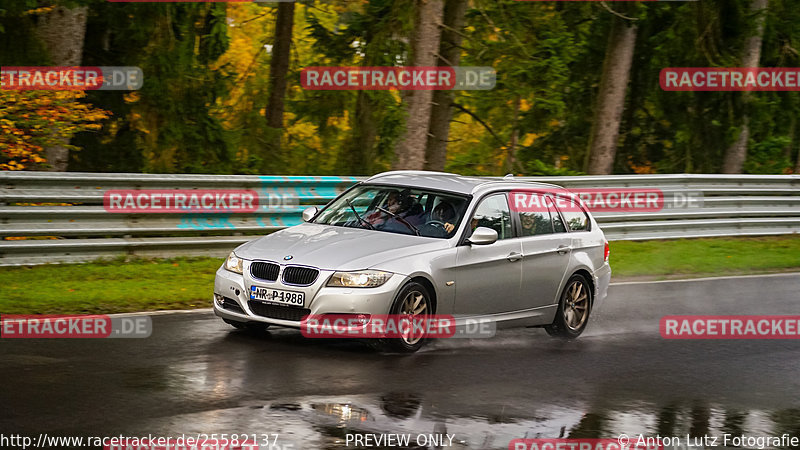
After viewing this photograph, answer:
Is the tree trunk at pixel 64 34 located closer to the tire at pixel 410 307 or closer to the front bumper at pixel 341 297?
the front bumper at pixel 341 297

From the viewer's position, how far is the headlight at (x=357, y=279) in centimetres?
934

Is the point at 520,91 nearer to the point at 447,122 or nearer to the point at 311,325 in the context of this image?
the point at 447,122

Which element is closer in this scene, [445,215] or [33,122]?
[445,215]

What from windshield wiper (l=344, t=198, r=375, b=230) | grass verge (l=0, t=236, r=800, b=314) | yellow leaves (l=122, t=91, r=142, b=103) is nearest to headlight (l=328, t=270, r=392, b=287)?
windshield wiper (l=344, t=198, r=375, b=230)

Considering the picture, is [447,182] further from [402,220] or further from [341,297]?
[341,297]

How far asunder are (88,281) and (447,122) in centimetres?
1587

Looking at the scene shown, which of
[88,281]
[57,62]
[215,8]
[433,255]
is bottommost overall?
[88,281]

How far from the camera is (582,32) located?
28828 millimetres

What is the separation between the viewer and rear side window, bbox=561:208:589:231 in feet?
39.2

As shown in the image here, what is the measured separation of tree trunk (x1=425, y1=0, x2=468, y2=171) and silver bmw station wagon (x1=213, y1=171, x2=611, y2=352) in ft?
44.0

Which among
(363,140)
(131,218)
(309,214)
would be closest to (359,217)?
(309,214)

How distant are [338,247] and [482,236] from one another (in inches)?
56.2

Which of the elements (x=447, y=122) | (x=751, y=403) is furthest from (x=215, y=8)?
(x=751, y=403)

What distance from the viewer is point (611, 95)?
24.8 meters
